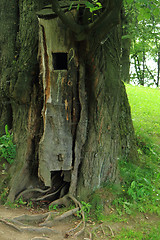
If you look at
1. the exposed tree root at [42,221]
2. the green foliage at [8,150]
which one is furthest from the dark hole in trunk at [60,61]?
the exposed tree root at [42,221]

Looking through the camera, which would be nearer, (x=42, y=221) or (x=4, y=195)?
(x=42, y=221)

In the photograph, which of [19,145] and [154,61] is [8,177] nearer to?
[19,145]

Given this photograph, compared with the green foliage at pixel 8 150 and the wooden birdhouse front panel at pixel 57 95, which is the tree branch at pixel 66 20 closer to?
the wooden birdhouse front panel at pixel 57 95

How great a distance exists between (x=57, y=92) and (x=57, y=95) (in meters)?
0.05

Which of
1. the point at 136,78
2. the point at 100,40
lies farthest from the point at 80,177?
the point at 136,78

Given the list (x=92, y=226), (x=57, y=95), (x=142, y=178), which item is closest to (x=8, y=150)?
(x=57, y=95)

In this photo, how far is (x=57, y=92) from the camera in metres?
4.84

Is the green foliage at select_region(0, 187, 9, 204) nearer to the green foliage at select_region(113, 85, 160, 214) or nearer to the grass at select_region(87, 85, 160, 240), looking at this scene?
the grass at select_region(87, 85, 160, 240)

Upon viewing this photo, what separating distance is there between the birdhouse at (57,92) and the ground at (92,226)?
0.82 meters

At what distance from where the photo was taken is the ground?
164 inches

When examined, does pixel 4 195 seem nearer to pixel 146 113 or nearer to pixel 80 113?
pixel 80 113

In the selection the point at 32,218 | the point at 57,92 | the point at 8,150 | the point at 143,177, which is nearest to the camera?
the point at 32,218

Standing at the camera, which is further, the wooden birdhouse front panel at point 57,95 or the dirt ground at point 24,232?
the wooden birdhouse front panel at point 57,95

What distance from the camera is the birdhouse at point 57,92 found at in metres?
4.66
